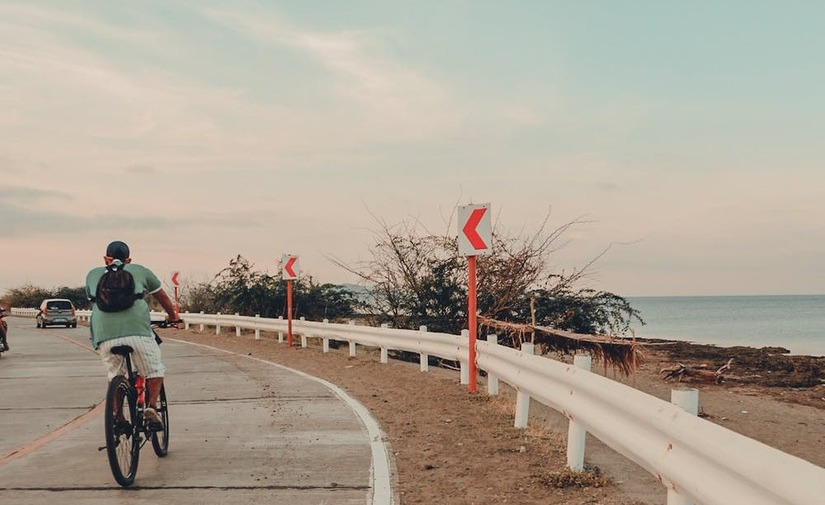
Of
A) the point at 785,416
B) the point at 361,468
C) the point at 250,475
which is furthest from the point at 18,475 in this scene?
the point at 785,416

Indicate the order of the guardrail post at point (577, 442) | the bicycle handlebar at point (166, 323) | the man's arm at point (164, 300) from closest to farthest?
1. the guardrail post at point (577, 442)
2. the man's arm at point (164, 300)
3. the bicycle handlebar at point (166, 323)

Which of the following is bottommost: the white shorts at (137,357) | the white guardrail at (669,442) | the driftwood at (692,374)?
the driftwood at (692,374)

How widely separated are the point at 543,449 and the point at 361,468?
6.79ft

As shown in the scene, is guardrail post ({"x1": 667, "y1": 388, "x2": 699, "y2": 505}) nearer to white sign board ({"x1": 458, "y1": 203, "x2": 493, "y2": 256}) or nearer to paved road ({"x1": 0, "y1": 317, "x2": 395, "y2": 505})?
paved road ({"x1": 0, "y1": 317, "x2": 395, "y2": 505})

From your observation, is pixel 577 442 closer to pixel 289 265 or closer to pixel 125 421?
pixel 125 421

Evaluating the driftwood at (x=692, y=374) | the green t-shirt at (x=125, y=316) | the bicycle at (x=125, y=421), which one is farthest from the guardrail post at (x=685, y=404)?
the driftwood at (x=692, y=374)

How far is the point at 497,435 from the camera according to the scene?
396 inches

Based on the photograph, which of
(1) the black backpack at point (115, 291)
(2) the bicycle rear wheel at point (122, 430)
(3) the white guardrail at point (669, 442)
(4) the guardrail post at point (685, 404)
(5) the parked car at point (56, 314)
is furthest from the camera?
(5) the parked car at point (56, 314)

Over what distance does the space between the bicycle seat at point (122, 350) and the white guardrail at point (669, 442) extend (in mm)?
3923

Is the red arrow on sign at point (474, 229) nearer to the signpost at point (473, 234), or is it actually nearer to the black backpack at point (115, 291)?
the signpost at point (473, 234)

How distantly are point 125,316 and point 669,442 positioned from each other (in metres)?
4.69

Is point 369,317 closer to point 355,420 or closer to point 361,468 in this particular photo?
point 355,420

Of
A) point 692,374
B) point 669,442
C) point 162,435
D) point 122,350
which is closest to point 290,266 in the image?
point 692,374

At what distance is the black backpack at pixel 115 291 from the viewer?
757 centimetres
